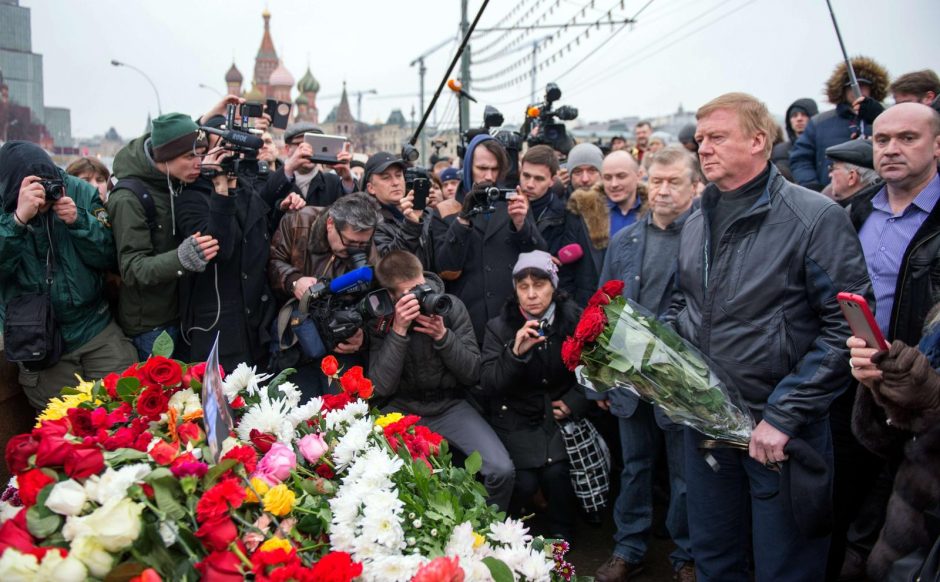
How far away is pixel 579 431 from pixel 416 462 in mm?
2140

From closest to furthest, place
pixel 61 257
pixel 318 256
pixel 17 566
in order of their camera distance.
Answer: pixel 17 566 → pixel 61 257 → pixel 318 256

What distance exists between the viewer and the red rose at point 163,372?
208cm

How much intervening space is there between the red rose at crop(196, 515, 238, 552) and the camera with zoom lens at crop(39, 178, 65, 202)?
2449 mm

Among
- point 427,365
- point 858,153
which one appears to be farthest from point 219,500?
point 858,153

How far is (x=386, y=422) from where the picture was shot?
2.38m

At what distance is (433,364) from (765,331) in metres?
1.83

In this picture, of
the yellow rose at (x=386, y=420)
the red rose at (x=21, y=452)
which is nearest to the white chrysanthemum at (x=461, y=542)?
the yellow rose at (x=386, y=420)

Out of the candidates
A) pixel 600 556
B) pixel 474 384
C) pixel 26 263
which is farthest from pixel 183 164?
pixel 600 556

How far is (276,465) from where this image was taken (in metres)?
1.93

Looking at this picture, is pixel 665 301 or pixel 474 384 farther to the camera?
pixel 474 384

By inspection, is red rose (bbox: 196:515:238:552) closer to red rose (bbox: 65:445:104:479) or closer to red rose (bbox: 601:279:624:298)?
red rose (bbox: 65:445:104:479)

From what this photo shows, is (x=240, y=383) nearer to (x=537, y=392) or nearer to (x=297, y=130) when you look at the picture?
(x=537, y=392)

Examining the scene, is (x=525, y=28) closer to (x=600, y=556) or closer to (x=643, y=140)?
(x=643, y=140)

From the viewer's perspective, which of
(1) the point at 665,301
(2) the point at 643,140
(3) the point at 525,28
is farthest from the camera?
(3) the point at 525,28
